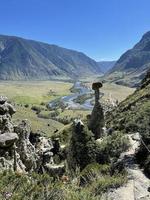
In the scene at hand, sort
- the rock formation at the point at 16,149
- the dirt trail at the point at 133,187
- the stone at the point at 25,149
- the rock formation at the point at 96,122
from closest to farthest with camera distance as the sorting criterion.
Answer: the dirt trail at the point at 133,187 < the rock formation at the point at 16,149 < the stone at the point at 25,149 < the rock formation at the point at 96,122

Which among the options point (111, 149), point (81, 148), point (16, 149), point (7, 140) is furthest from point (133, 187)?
point (16, 149)

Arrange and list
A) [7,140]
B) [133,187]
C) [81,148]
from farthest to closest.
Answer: [81,148], [7,140], [133,187]

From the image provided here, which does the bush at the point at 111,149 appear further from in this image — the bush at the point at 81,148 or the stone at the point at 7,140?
the stone at the point at 7,140

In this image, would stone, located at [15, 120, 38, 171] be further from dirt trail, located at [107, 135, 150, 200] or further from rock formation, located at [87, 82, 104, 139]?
dirt trail, located at [107, 135, 150, 200]

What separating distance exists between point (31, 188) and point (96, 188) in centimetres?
616

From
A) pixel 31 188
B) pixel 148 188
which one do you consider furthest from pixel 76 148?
pixel 31 188

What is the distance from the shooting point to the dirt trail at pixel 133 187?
21031 millimetres

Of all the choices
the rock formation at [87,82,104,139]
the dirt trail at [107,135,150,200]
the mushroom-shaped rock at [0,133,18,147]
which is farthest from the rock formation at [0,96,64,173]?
the rock formation at [87,82,104,139]

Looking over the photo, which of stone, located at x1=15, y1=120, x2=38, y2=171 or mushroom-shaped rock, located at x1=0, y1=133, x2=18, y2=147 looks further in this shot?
stone, located at x1=15, y1=120, x2=38, y2=171

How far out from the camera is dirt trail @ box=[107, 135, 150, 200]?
21.0 metres

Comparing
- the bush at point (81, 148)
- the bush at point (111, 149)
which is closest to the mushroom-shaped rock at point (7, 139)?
the bush at point (81, 148)

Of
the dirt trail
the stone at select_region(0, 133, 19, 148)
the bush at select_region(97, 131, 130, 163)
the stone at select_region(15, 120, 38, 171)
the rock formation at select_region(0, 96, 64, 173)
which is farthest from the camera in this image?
the bush at select_region(97, 131, 130, 163)

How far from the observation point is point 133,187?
22.5 meters

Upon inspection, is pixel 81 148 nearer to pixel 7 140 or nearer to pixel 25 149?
pixel 25 149
